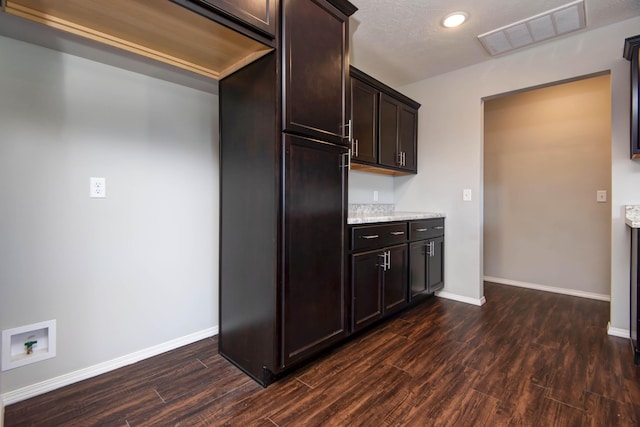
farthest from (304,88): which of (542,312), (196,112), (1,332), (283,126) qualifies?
(542,312)

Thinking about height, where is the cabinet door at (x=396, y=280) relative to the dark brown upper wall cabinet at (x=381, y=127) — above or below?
below

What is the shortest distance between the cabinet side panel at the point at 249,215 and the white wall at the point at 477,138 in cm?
232

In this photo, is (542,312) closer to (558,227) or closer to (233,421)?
(558,227)

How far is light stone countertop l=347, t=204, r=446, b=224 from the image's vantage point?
8.12ft

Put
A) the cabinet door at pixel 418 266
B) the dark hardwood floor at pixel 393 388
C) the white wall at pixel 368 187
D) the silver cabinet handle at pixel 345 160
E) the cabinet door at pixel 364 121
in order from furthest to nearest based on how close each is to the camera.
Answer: the white wall at pixel 368 187, the cabinet door at pixel 418 266, the cabinet door at pixel 364 121, the silver cabinet handle at pixel 345 160, the dark hardwood floor at pixel 393 388

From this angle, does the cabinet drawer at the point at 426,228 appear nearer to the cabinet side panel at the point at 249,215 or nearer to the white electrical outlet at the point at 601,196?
the cabinet side panel at the point at 249,215

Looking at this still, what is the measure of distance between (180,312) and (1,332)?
884mm

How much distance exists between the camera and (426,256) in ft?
9.46

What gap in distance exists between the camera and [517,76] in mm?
2729

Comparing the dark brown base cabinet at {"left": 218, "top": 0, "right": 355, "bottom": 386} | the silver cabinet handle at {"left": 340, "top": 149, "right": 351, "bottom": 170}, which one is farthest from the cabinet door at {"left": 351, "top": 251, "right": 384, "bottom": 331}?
the silver cabinet handle at {"left": 340, "top": 149, "right": 351, "bottom": 170}

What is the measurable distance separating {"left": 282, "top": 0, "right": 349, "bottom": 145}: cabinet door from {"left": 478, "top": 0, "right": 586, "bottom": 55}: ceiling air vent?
1.44 meters

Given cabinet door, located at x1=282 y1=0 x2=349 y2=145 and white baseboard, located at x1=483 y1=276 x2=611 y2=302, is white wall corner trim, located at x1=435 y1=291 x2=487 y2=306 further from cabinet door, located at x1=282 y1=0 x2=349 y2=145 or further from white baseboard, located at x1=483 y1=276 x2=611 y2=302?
cabinet door, located at x1=282 y1=0 x2=349 y2=145

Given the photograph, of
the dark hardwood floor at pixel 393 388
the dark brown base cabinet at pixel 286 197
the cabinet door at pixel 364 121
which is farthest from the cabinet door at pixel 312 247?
the cabinet door at pixel 364 121

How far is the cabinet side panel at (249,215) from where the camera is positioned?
5.16 ft
